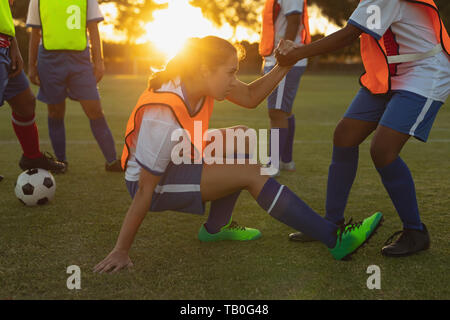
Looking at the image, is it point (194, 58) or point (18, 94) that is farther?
point (18, 94)

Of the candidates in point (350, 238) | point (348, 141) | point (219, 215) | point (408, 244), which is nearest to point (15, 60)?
point (219, 215)

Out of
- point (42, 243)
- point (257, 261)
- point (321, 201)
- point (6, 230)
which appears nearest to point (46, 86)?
point (6, 230)

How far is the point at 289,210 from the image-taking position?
2639mm

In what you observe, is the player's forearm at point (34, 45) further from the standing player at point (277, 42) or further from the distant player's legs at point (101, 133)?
the standing player at point (277, 42)

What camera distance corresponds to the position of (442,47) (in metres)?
2.76

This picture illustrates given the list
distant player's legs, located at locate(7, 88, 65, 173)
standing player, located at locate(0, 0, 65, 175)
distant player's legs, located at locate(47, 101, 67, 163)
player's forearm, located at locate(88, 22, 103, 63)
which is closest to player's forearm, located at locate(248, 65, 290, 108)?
standing player, located at locate(0, 0, 65, 175)

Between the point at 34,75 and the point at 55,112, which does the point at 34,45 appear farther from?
the point at 55,112

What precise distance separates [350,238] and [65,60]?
365 cm

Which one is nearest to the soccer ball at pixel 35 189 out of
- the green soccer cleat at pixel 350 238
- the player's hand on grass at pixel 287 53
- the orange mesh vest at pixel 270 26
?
the player's hand on grass at pixel 287 53

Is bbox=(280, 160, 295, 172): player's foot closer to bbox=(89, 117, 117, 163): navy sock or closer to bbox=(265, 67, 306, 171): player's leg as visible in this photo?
bbox=(265, 67, 306, 171): player's leg

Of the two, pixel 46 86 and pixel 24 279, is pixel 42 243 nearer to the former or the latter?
Answer: pixel 24 279

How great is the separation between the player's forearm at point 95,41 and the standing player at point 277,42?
1782 millimetres

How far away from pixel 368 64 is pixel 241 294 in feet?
4.95

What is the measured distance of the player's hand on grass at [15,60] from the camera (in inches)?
161
